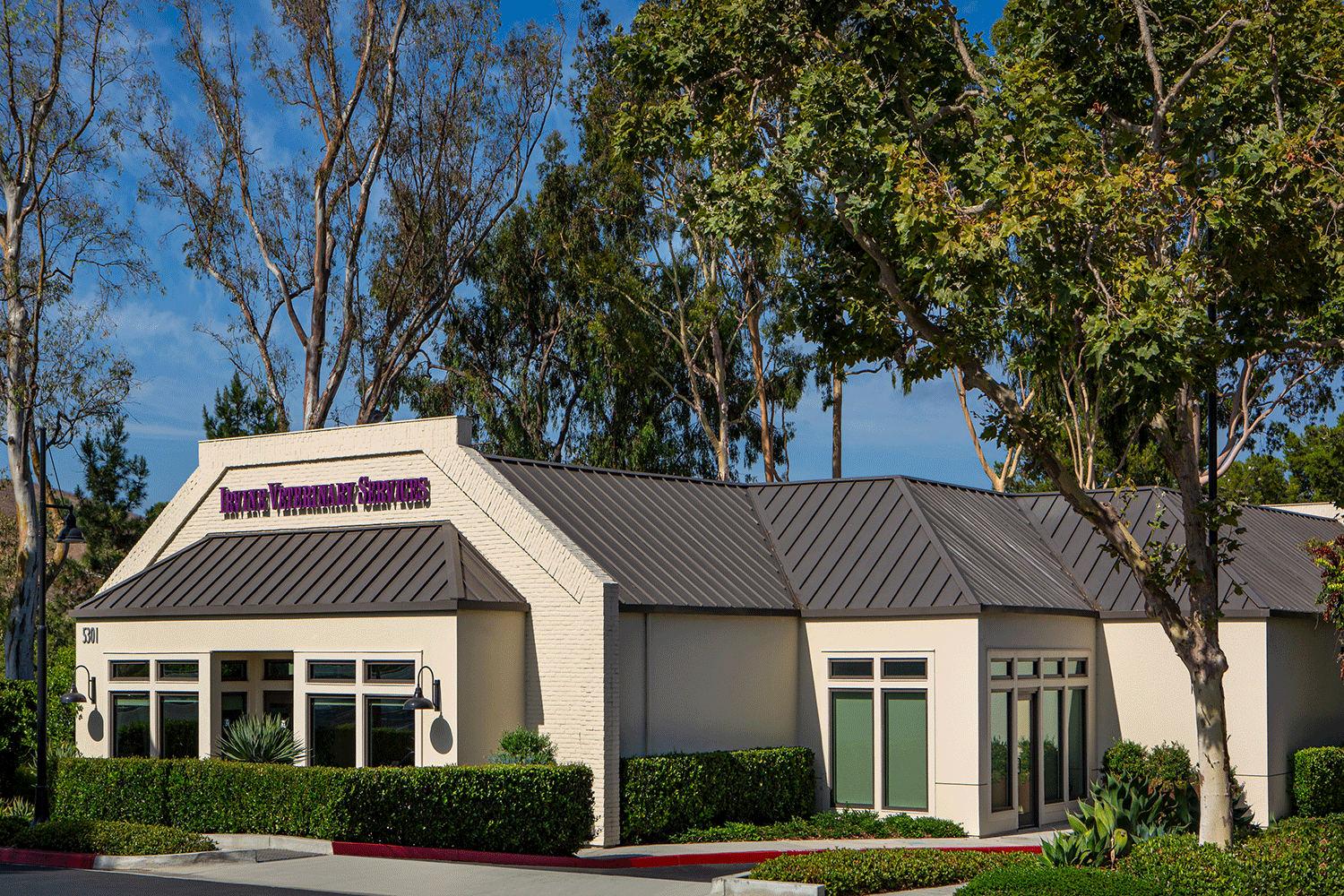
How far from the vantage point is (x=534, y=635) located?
22078mm

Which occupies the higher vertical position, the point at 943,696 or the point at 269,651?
the point at 269,651

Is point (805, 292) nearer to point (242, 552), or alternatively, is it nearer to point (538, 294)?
point (242, 552)

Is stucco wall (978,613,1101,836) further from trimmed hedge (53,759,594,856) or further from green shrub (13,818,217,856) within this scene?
green shrub (13,818,217,856)

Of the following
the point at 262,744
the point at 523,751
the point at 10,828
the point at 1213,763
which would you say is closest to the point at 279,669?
the point at 262,744

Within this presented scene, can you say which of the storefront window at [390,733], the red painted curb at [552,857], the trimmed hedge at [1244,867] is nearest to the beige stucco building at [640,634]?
the storefront window at [390,733]

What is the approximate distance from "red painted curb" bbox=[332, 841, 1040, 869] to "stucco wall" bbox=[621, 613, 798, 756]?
2274mm

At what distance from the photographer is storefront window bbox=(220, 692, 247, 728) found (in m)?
23.8

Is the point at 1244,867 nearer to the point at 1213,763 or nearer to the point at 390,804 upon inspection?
the point at 1213,763

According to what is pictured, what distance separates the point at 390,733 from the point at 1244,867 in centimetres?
1271

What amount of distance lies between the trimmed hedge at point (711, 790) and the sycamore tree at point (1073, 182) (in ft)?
25.8

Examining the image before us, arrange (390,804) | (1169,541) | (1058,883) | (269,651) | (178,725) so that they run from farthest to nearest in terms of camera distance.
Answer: (1169,541) < (178,725) < (269,651) < (390,804) < (1058,883)

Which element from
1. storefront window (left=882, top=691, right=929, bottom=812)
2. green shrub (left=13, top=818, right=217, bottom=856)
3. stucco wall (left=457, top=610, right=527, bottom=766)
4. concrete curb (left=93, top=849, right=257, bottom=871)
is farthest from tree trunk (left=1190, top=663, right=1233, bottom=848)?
green shrub (left=13, top=818, right=217, bottom=856)

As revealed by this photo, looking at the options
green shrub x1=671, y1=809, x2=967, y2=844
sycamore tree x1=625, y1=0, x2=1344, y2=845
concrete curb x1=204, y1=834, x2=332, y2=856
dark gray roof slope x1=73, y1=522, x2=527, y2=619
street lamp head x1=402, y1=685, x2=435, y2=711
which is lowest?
green shrub x1=671, y1=809, x2=967, y2=844

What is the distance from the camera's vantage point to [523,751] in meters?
21.0
